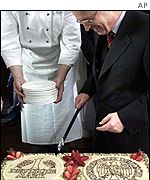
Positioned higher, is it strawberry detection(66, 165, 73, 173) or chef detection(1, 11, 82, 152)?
chef detection(1, 11, 82, 152)

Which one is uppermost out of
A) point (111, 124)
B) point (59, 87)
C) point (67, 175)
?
point (59, 87)

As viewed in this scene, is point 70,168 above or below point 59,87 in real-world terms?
below

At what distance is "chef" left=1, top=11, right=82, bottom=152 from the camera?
2.79ft

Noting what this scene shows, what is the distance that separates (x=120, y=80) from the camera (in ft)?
2.80

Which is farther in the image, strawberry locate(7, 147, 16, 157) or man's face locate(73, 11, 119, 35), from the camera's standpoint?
strawberry locate(7, 147, 16, 157)

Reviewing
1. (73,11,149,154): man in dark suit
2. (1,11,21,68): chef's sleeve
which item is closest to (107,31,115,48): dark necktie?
(73,11,149,154): man in dark suit

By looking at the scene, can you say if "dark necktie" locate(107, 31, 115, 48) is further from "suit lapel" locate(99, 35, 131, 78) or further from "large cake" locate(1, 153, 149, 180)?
"large cake" locate(1, 153, 149, 180)

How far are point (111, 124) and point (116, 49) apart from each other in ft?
0.75

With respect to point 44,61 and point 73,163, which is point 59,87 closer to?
point 44,61

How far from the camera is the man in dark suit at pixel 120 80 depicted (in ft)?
2.71

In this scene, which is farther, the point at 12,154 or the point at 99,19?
the point at 12,154

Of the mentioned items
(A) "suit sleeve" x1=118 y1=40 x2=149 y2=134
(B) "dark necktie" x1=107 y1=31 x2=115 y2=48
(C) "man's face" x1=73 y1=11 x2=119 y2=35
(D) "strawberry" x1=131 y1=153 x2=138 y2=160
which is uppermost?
(C) "man's face" x1=73 y1=11 x2=119 y2=35

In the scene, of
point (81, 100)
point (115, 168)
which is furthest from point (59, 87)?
point (115, 168)
